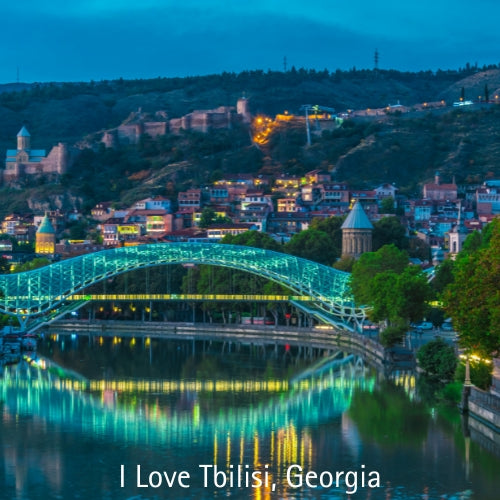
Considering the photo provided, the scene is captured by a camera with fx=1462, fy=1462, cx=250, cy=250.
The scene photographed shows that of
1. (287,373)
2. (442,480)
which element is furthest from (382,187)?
(442,480)

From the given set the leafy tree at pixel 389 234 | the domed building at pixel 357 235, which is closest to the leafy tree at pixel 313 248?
the domed building at pixel 357 235

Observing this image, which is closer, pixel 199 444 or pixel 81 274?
pixel 199 444

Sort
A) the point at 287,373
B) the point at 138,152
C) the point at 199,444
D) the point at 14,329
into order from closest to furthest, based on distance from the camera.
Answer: the point at 199,444 < the point at 287,373 < the point at 14,329 < the point at 138,152

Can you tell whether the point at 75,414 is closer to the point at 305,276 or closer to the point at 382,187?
the point at 305,276

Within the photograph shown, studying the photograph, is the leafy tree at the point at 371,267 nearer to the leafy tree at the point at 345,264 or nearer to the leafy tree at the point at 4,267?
the leafy tree at the point at 345,264

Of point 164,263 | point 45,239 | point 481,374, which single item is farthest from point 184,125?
point 481,374

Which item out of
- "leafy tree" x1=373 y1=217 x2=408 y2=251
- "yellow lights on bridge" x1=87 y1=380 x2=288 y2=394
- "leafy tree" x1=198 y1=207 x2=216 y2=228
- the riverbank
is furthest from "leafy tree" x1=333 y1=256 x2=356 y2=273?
"yellow lights on bridge" x1=87 y1=380 x2=288 y2=394

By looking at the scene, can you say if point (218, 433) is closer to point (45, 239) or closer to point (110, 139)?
point (45, 239)

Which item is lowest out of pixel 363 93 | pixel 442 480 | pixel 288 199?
pixel 442 480
